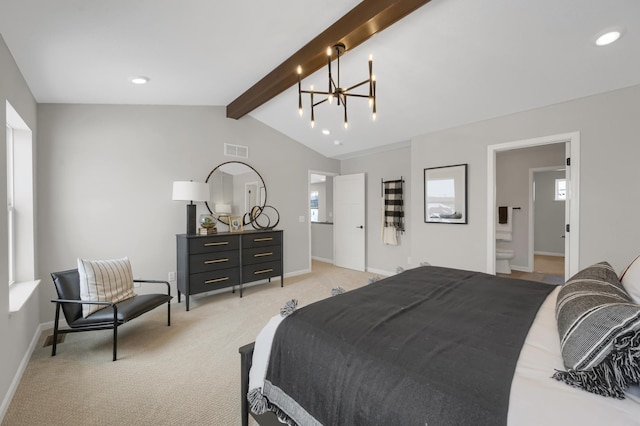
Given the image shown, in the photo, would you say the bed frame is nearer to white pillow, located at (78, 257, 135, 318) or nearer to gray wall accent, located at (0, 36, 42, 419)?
gray wall accent, located at (0, 36, 42, 419)

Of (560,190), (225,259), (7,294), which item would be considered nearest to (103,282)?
(7,294)

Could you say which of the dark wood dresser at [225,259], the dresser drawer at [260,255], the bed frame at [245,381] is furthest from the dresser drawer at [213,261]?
the bed frame at [245,381]

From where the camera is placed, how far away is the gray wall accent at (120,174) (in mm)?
3051

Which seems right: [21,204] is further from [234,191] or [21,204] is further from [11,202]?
[234,191]

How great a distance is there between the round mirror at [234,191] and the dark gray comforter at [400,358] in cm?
302

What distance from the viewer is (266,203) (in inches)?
188

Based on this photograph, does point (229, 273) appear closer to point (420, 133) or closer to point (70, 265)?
point (70, 265)

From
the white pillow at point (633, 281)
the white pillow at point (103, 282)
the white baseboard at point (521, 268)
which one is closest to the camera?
the white pillow at point (633, 281)

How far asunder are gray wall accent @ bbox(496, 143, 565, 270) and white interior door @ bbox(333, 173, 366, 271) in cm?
290

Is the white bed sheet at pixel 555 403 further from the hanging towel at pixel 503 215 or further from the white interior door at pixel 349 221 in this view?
the hanging towel at pixel 503 215

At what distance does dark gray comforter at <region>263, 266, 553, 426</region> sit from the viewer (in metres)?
0.89

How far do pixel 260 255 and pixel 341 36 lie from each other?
3.03 m

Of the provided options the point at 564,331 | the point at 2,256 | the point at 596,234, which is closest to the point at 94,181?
the point at 2,256

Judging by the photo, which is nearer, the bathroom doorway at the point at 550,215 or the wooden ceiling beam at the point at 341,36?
the wooden ceiling beam at the point at 341,36
